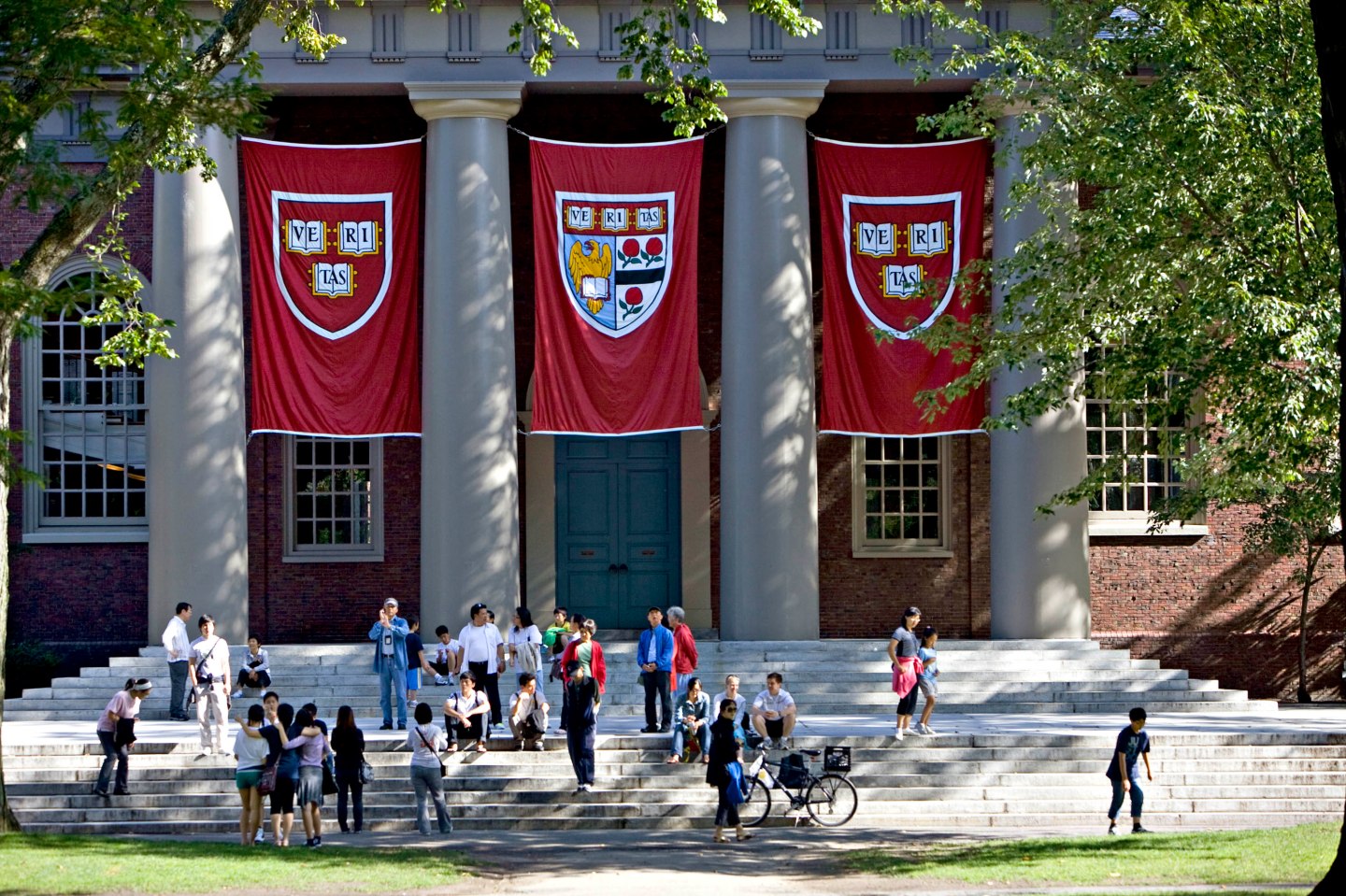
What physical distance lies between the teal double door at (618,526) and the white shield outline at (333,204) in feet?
15.2

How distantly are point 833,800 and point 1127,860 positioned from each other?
3592mm

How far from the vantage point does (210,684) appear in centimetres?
2102

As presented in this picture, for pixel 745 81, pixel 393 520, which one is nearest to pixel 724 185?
pixel 745 81

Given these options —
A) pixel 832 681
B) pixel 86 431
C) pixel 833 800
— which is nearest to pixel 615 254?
pixel 832 681

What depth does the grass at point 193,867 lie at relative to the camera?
14477 mm

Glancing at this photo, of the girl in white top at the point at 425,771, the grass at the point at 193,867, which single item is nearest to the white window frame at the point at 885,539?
the girl in white top at the point at 425,771

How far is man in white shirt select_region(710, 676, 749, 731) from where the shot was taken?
19.4 metres

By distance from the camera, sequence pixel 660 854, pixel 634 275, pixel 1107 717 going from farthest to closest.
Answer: pixel 634 275
pixel 1107 717
pixel 660 854

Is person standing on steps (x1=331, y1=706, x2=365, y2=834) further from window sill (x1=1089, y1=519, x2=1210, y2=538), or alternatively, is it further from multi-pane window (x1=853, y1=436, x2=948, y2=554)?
window sill (x1=1089, y1=519, x2=1210, y2=538)

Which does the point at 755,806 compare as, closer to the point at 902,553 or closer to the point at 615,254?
the point at 615,254

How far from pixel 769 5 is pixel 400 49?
9.85 meters

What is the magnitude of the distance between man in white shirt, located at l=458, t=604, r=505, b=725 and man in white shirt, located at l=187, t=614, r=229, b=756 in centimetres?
286

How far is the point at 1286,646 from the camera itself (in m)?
29.1

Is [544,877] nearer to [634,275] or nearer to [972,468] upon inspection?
[634,275]
